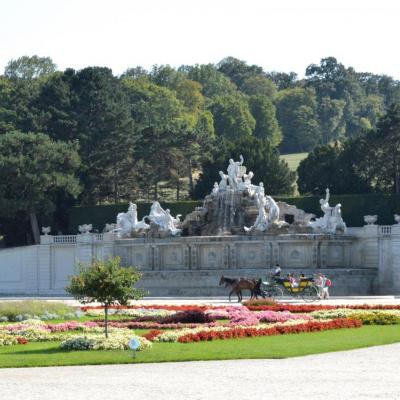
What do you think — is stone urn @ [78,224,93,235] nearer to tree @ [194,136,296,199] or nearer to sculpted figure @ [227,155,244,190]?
sculpted figure @ [227,155,244,190]

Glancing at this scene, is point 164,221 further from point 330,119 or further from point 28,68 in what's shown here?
point 330,119

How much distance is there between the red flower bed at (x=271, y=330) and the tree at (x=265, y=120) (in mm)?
105521

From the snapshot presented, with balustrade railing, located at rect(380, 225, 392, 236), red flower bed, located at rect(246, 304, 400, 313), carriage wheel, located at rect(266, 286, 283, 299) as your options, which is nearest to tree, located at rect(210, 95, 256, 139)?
balustrade railing, located at rect(380, 225, 392, 236)

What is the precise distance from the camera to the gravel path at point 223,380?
22766 mm

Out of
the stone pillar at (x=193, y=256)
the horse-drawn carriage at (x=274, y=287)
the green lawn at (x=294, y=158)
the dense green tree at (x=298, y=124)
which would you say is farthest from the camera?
the dense green tree at (x=298, y=124)

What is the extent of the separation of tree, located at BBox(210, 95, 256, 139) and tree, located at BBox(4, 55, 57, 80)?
18.9m

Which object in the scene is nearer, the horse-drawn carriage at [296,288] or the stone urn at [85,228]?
the horse-drawn carriage at [296,288]

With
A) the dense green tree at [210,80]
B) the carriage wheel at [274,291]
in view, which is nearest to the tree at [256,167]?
the carriage wheel at [274,291]

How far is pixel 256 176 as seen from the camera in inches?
3558

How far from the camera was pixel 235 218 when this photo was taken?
72062mm

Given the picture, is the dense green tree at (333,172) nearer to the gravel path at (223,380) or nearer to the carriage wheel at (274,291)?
the carriage wheel at (274,291)

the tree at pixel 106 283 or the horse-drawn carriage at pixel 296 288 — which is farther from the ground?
the tree at pixel 106 283

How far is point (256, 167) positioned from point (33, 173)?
16879 mm

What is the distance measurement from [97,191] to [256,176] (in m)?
11.1
